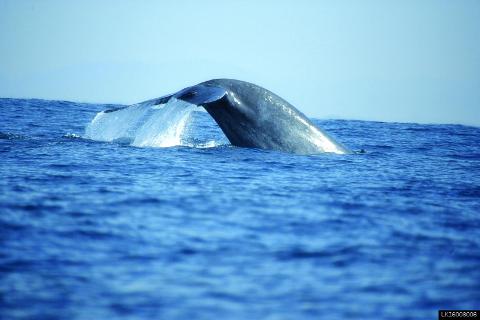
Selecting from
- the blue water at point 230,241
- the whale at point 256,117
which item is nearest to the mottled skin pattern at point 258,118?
the whale at point 256,117

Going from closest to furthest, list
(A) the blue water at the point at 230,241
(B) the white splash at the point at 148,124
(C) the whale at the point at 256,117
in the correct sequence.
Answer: (A) the blue water at the point at 230,241
(B) the white splash at the point at 148,124
(C) the whale at the point at 256,117

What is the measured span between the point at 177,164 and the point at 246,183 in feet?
7.11

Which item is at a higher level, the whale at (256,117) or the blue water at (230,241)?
the whale at (256,117)

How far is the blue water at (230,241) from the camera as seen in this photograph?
4590 millimetres

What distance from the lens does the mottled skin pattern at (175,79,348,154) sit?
1201cm

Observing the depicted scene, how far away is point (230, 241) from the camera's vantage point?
6.14 m

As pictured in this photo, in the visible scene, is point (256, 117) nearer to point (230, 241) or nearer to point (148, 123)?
point (148, 123)

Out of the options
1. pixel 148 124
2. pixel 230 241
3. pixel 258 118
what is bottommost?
pixel 230 241

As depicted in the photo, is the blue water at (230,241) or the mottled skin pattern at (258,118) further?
the mottled skin pattern at (258,118)

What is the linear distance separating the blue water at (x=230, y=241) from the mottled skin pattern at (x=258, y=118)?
102 centimetres

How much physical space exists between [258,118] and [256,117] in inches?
1.8

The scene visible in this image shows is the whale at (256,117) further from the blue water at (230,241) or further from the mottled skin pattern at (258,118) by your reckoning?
the blue water at (230,241)

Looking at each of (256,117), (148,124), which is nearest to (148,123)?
(148,124)

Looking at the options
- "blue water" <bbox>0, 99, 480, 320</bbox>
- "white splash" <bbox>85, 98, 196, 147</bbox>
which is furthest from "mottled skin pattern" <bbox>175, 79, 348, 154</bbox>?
"blue water" <bbox>0, 99, 480, 320</bbox>
